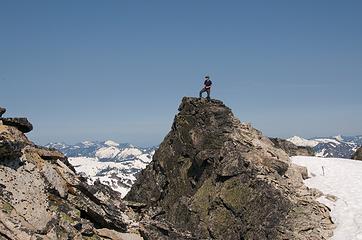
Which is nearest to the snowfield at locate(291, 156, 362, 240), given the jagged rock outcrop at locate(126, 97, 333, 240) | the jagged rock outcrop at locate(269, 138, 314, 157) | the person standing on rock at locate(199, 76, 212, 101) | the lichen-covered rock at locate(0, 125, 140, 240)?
Result: the jagged rock outcrop at locate(126, 97, 333, 240)

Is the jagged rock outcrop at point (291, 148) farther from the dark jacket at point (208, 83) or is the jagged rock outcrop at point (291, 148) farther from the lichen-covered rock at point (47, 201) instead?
the lichen-covered rock at point (47, 201)

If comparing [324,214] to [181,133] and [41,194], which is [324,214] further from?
[41,194]

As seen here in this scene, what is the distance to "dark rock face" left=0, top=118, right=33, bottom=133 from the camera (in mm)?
20067

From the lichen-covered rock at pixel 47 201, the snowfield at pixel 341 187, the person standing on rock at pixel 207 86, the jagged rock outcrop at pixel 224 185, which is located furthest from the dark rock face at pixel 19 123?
the person standing on rock at pixel 207 86

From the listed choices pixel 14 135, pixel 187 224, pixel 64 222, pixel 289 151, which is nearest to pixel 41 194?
pixel 64 222

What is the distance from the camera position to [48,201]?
17.1 meters

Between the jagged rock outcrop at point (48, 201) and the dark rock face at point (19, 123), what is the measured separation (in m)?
0.17

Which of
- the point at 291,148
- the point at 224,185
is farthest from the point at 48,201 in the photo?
the point at 291,148

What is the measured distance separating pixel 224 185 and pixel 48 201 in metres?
23.2

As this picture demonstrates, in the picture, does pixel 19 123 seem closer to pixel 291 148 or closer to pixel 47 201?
pixel 47 201

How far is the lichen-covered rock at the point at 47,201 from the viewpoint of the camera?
615 inches

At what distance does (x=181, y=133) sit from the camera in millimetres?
46250

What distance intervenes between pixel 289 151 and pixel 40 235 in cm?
4352

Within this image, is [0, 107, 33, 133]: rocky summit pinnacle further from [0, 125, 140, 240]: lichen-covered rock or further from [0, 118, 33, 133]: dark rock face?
[0, 125, 140, 240]: lichen-covered rock
